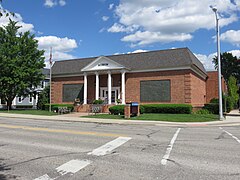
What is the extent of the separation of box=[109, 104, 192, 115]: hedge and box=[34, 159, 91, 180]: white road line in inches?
712

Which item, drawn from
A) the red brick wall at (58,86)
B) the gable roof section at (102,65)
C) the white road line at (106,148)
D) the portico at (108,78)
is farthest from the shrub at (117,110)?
the white road line at (106,148)

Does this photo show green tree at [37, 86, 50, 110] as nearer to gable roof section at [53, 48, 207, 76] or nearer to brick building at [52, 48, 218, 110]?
brick building at [52, 48, 218, 110]

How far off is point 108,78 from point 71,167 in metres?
24.6

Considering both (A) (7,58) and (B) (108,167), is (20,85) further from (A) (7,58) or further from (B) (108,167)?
(B) (108,167)

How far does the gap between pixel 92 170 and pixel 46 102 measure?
34.6 meters

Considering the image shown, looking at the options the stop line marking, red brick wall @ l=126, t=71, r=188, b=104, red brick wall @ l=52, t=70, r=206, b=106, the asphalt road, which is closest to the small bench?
red brick wall @ l=52, t=70, r=206, b=106

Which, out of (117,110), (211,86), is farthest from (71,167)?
(211,86)

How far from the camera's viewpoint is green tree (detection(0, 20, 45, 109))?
3438 centimetres

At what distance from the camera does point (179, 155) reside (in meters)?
7.03

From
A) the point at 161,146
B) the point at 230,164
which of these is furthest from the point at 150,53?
the point at 230,164

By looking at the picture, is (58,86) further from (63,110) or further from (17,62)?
(63,110)

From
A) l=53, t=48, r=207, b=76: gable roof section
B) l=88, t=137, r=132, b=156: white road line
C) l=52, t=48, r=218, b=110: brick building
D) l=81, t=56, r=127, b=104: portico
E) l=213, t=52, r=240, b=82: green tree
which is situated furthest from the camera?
l=213, t=52, r=240, b=82: green tree

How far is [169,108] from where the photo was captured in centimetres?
2553

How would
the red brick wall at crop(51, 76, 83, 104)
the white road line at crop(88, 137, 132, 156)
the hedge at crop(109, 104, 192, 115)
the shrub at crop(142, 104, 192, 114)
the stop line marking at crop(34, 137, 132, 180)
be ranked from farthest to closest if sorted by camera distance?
the red brick wall at crop(51, 76, 83, 104) < the shrub at crop(142, 104, 192, 114) < the hedge at crop(109, 104, 192, 115) < the white road line at crop(88, 137, 132, 156) < the stop line marking at crop(34, 137, 132, 180)
